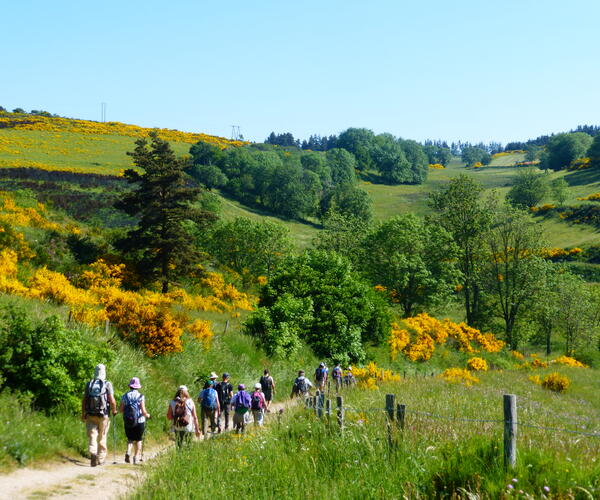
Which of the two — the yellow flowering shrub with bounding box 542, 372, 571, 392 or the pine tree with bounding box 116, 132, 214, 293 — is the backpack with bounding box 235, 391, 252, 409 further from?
the yellow flowering shrub with bounding box 542, 372, 571, 392

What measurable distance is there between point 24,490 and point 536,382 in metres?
25.4

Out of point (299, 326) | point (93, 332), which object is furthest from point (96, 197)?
point (93, 332)

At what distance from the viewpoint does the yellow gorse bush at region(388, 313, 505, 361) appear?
107ft

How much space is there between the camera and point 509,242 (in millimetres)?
45375

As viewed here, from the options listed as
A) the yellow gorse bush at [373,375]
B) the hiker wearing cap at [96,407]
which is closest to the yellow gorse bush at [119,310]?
the hiker wearing cap at [96,407]

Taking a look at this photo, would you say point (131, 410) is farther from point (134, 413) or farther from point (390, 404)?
point (390, 404)

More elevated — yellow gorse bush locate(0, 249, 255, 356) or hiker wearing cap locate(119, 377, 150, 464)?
yellow gorse bush locate(0, 249, 255, 356)

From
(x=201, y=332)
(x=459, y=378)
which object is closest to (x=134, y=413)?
(x=201, y=332)

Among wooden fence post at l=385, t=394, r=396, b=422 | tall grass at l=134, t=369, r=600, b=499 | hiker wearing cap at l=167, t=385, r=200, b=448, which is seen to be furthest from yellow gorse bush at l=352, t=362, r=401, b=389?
wooden fence post at l=385, t=394, r=396, b=422

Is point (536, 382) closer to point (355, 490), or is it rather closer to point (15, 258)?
Answer: point (355, 490)

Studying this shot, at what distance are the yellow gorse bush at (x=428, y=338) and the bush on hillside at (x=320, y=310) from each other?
263 cm

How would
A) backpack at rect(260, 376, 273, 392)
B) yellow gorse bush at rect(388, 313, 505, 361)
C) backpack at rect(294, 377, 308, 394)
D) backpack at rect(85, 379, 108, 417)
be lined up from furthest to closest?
yellow gorse bush at rect(388, 313, 505, 361) < backpack at rect(294, 377, 308, 394) < backpack at rect(260, 376, 273, 392) < backpack at rect(85, 379, 108, 417)

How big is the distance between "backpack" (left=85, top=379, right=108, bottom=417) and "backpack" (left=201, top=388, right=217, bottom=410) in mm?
3523

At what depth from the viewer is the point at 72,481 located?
29.3 ft
